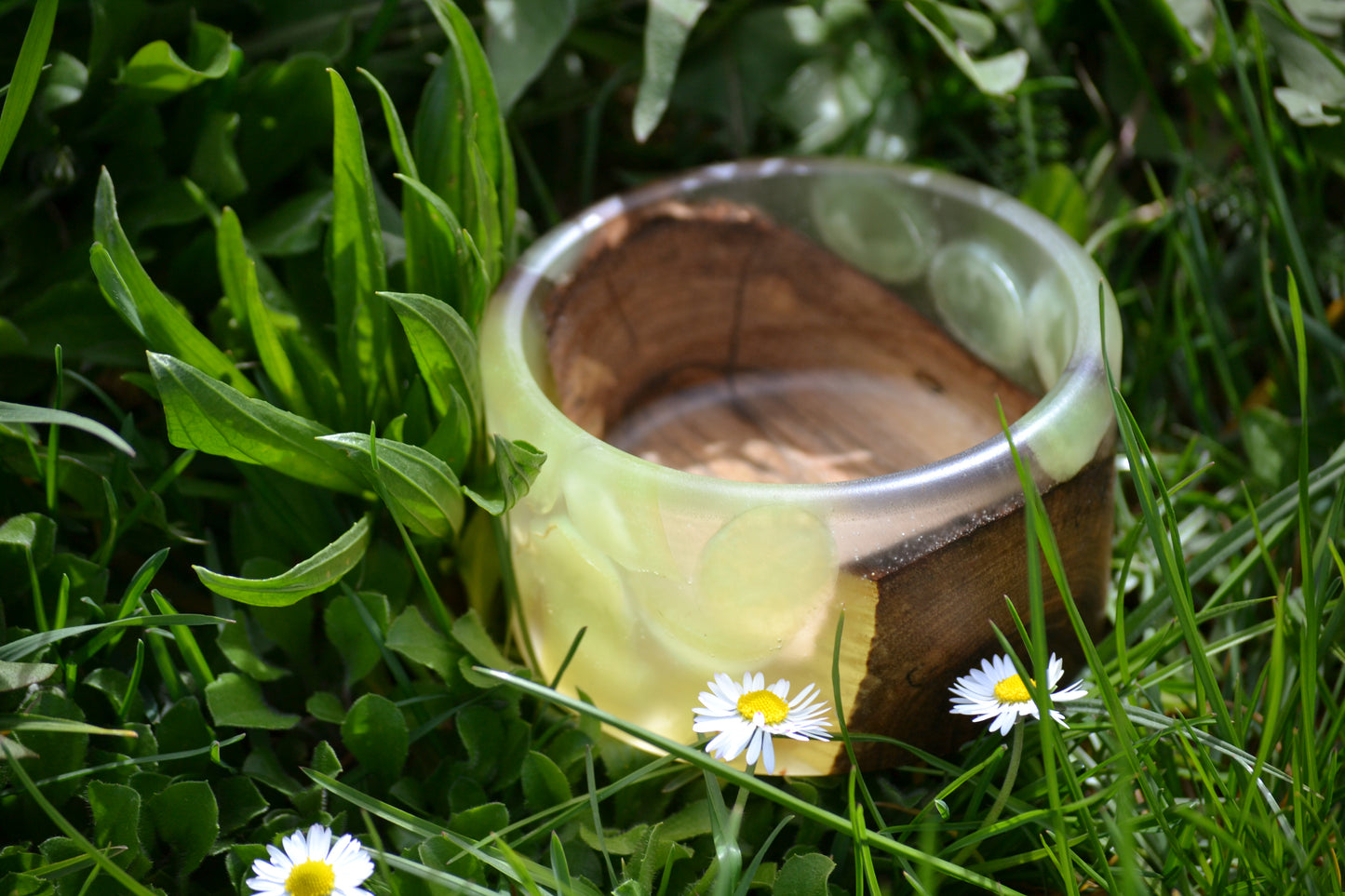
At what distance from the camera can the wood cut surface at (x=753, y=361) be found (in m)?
0.88

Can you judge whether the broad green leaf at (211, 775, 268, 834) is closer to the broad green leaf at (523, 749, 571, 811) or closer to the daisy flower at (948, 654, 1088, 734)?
the broad green leaf at (523, 749, 571, 811)

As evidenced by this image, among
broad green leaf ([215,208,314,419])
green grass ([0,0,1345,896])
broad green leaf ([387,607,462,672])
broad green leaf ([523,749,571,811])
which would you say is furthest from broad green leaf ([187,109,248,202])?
broad green leaf ([523,749,571,811])

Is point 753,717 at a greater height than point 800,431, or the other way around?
point 753,717

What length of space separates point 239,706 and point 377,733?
0.26 feet

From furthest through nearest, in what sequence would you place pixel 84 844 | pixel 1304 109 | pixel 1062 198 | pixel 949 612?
pixel 1062 198 < pixel 1304 109 < pixel 949 612 < pixel 84 844

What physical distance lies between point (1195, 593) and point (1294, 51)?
1.36 ft

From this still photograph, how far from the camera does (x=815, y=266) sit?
0.95 metres

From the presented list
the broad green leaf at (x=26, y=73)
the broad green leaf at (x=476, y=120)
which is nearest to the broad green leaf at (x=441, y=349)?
the broad green leaf at (x=476, y=120)

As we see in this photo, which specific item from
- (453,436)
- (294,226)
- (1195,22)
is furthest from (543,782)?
(1195,22)

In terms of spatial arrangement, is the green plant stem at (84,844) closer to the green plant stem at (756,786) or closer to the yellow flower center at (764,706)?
the green plant stem at (756,786)

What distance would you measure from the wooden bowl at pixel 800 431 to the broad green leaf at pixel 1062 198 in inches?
6.0

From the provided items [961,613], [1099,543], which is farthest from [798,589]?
[1099,543]

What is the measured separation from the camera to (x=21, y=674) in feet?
1.88

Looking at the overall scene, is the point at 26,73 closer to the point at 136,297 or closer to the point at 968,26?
the point at 136,297
